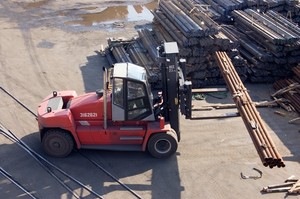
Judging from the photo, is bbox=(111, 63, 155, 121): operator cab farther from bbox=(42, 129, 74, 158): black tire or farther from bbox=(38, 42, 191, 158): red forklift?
bbox=(42, 129, 74, 158): black tire

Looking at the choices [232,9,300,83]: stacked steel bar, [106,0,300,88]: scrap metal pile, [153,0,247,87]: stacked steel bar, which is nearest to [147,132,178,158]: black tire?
[106,0,300,88]: scrap metal pile

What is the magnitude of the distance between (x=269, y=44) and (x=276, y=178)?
23.3 feet

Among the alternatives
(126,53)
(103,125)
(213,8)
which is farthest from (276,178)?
(213,8)

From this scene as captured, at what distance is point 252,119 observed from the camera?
12.7m

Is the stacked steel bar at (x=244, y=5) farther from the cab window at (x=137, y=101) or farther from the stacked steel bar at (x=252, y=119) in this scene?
the cab window at (x=137, y=101)

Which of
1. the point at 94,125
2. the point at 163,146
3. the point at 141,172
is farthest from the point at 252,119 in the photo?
the point at 94,125

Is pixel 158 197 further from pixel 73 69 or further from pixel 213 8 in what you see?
pixel 213 8

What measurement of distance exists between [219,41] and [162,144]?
5782mm

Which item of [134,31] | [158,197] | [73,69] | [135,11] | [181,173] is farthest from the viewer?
[135,11]

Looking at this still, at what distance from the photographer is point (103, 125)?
1319 cm

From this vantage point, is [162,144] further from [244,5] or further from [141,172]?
[244,5]

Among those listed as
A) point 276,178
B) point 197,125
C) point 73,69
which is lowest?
point 276,178

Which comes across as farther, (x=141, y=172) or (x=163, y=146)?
(x=163, y=146)

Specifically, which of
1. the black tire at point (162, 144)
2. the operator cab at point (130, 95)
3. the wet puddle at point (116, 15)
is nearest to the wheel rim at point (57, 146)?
the operator cab at point (130, 95)
